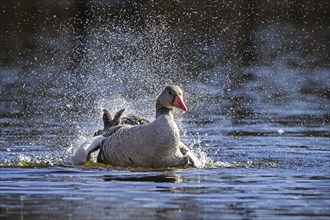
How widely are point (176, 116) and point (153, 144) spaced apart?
5713 mm

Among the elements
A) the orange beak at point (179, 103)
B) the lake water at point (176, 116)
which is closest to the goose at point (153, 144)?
the orange beak at point (179, 103)

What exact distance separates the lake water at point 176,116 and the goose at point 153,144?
0.20 metres

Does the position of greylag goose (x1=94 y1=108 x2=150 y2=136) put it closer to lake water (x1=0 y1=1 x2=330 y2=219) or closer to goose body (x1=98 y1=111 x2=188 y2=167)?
lake water (x1=0 y1=1 x2=330 y2=219)

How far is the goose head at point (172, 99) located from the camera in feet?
45.2

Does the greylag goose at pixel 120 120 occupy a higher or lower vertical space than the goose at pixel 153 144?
higher

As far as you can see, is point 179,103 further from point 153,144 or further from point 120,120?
point 120,120

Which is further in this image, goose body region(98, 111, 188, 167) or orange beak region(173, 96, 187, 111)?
orange beak region(173, 96, 187, 111)

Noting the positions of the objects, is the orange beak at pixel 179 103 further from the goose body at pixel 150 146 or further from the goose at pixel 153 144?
the goose body at pixel 150 146

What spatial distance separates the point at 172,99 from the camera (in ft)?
45.3

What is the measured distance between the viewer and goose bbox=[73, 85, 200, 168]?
13.3 meters

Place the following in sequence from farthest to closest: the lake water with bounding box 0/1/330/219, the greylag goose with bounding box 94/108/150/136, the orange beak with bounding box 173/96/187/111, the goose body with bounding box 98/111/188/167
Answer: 1. the greylag goose with bounding box 94/108/150/136
2. the orange beak with bounding box 173/96/187/111
3. the goose body with bounding box 98/111/188/167
4. the lake water with bounding box 0/1/330/219

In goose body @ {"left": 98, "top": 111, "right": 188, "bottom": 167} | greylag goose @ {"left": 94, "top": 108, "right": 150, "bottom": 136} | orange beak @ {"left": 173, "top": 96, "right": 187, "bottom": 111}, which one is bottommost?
goose body @ {"left": 98, "top": 111, "right": 188, "bottom": 167}

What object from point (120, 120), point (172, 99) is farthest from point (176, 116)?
point (172, 99)

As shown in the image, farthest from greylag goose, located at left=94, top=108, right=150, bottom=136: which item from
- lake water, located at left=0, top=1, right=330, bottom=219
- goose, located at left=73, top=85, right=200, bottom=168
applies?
goose, located at left=73, top=85, right=200, bottom=168
